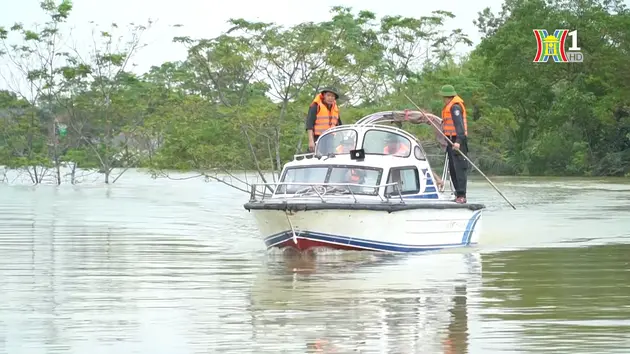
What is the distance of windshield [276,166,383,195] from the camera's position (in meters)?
20.0

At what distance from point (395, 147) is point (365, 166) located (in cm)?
113

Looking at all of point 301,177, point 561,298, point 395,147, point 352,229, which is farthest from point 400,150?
point 561,298

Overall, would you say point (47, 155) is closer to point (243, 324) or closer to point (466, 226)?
point (466, 226)

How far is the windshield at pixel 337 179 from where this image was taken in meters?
20.0

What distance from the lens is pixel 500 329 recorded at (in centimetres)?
1191

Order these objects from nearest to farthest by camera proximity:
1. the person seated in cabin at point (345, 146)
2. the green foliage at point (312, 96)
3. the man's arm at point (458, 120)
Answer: the person seated in cabin at point (345, 146), the man's arm at point (458, 120), the green foliage at point (312, 96)

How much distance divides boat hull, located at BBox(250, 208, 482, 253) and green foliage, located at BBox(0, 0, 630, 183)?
15.8 m

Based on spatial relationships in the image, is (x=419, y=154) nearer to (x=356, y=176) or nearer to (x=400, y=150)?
(x=400, y=150)

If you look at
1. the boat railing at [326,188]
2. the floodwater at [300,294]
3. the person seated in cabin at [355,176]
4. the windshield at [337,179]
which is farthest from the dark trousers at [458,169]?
the person seated in cabin at [355,176]

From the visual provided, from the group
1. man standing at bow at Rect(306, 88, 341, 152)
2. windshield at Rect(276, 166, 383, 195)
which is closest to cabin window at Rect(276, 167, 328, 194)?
windshield at Rect(276, 166, 383, 195)

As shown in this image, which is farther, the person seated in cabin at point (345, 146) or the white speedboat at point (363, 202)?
the person seated in cabin at point (345, 146)

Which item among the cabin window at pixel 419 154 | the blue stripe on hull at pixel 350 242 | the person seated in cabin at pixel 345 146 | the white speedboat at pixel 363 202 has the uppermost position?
the person seated in cabin at pixel 345 146

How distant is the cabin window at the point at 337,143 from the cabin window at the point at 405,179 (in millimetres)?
815

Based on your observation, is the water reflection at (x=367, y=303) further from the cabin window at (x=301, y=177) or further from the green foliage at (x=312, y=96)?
the green foliage at (x=312, y=96)
